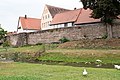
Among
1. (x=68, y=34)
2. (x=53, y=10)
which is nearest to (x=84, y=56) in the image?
(x=68, y=34)

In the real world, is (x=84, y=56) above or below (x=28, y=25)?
below

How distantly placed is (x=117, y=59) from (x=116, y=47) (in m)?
6.39

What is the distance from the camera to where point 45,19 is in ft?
271

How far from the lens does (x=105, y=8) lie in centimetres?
3709

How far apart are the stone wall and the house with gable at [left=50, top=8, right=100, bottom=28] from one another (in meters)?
5.20

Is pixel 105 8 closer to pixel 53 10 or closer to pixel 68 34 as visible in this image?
pixel 68 34

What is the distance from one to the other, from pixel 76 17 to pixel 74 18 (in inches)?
29.6

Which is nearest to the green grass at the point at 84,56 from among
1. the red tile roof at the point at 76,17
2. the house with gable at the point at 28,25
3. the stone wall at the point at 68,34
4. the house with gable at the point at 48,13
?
the stone wall at the point at 68,34

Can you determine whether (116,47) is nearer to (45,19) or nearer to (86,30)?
(86,30)

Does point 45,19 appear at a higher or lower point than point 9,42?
higher

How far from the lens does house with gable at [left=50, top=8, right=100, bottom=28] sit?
190ft

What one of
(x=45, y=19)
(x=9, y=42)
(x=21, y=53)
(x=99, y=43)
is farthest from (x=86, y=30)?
(x=45, y=19)

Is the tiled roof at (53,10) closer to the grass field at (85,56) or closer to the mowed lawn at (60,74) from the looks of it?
the grass field at (85,56)

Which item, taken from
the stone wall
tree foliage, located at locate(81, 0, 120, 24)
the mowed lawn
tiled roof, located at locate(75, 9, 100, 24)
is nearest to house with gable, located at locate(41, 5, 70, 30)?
the stone wall
